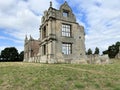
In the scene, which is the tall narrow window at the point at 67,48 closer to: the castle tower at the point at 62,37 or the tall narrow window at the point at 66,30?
the castle tower at the point at 62,37

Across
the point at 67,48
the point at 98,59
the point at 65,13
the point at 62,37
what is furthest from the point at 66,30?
the point at 98,59

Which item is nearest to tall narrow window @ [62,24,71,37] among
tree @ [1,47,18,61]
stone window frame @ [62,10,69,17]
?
stone window frame @ [62,10,69,17]

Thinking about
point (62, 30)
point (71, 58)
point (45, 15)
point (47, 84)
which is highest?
point (45, 15)

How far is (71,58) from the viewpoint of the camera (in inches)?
1137

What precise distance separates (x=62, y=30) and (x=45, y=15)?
4514 mm

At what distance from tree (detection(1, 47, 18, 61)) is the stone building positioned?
156ft

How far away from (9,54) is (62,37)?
53730 mm

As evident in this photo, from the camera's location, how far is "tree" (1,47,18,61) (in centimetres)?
7560

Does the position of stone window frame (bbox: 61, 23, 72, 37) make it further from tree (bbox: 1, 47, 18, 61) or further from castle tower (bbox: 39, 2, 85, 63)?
tree (bbox: 1, 47, 18, 61)

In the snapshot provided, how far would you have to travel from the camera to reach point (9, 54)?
76188mm

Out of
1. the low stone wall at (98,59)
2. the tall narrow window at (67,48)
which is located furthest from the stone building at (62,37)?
the low stone wall at (98,59)

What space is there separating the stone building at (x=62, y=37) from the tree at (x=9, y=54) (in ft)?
156

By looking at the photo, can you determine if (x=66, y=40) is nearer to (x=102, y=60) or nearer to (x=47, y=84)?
(x=102, y=60)

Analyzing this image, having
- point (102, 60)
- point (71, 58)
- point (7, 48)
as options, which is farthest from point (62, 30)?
point (7, 48)
